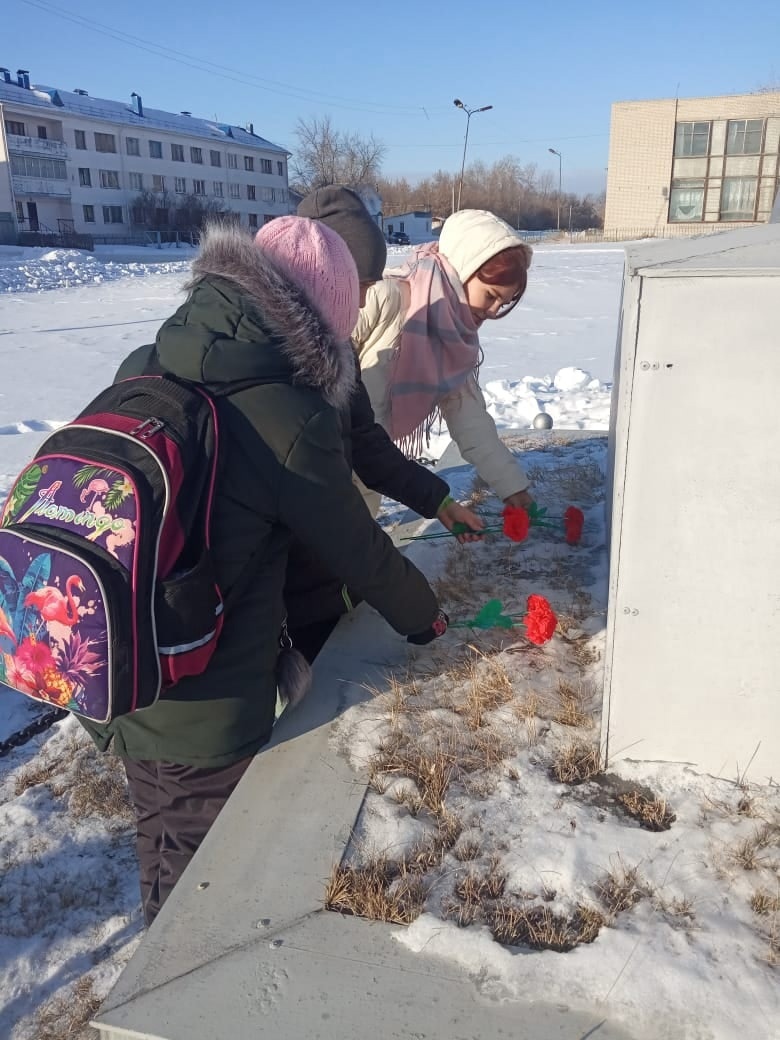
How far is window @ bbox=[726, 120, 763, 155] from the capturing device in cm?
3756

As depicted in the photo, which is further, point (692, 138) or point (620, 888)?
point (692, 138)

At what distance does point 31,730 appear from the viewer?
117 inches

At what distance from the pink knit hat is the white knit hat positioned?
1.08 metres

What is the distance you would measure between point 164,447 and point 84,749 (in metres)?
1.84

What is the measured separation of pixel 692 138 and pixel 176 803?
44613mm

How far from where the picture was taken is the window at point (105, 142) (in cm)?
4244

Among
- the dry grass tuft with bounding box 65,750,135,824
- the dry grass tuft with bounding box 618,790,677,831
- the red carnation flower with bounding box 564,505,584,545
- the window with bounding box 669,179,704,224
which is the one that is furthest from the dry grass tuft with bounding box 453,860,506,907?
the window with bounding box 669,179,704,224

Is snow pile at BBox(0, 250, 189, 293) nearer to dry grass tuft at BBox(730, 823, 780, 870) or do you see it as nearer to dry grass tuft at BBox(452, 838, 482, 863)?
dry grass tuft at BBox(452, 838, 482, 863)

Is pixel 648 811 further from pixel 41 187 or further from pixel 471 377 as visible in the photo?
pixel 41 187

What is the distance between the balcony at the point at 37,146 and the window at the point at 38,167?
258mm

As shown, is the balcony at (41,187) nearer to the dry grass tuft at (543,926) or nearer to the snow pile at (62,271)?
the snow pile at (62,271)

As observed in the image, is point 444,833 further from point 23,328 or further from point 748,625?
point 23,328

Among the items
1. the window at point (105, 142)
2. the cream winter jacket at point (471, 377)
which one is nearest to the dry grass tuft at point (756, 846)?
the cream winter jacket at point (471, 377)

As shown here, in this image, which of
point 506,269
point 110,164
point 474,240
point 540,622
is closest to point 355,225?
point 474,240
